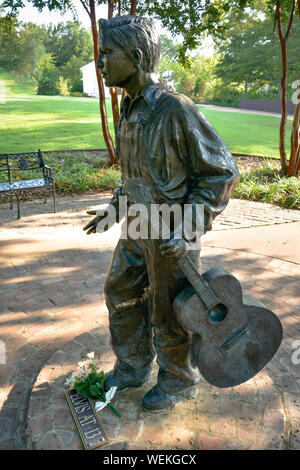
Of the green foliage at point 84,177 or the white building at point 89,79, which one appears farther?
the white building at point 89,79

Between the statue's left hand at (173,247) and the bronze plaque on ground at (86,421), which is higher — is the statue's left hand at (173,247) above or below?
above

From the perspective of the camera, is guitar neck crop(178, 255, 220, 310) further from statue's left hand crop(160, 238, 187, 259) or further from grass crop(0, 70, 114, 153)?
grass crop(0, 70, 114, 153)

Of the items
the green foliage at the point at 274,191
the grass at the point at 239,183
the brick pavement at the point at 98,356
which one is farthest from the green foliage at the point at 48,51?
the brick pavement at the point at 98,356

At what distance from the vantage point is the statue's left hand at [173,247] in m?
2.04

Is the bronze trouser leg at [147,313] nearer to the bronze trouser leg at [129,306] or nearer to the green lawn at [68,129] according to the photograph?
the bronze trouser leg at [129,306]

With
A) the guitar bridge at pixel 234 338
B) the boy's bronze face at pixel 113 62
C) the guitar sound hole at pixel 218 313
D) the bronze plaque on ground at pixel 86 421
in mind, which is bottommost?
the bronze plaque on ground at pixel 86 421

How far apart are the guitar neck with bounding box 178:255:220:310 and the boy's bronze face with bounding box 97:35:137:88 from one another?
41.1 inches

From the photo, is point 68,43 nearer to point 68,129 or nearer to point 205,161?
point 68,129

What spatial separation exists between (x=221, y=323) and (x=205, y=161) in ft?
3.02

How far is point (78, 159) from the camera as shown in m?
13.3
